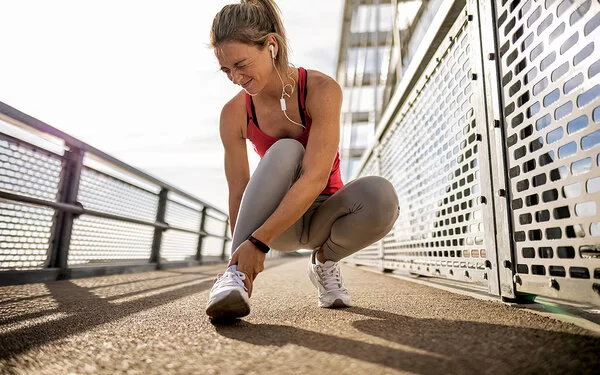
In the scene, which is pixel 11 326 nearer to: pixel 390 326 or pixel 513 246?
pixel 390 326

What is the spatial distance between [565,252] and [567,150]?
0.26m

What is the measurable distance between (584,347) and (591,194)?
34 cm

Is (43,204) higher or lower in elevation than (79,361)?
higher

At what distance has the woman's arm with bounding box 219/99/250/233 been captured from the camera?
1690 mm

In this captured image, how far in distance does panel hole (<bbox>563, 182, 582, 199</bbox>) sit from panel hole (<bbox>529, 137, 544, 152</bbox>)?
0.16 m

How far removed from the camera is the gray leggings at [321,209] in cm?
133

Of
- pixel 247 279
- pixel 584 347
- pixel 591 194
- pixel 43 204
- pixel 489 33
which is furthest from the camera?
pixel 43 204

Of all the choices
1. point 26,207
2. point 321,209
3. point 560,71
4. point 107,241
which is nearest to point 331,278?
point 321,209

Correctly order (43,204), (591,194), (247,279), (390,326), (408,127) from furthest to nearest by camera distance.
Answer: (408,127) < (43,204) < (247,279) < (390,326) < (591,194)

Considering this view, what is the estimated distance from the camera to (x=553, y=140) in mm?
1045

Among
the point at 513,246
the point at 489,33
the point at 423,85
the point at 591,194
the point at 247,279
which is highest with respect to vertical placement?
the point at 423,85

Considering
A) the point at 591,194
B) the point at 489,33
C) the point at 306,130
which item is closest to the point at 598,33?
the point at 591,194

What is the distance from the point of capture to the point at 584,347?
761 mm

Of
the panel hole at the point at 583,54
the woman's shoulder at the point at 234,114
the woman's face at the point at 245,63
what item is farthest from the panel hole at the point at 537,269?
the woman's shoulder at the point at 234,114
